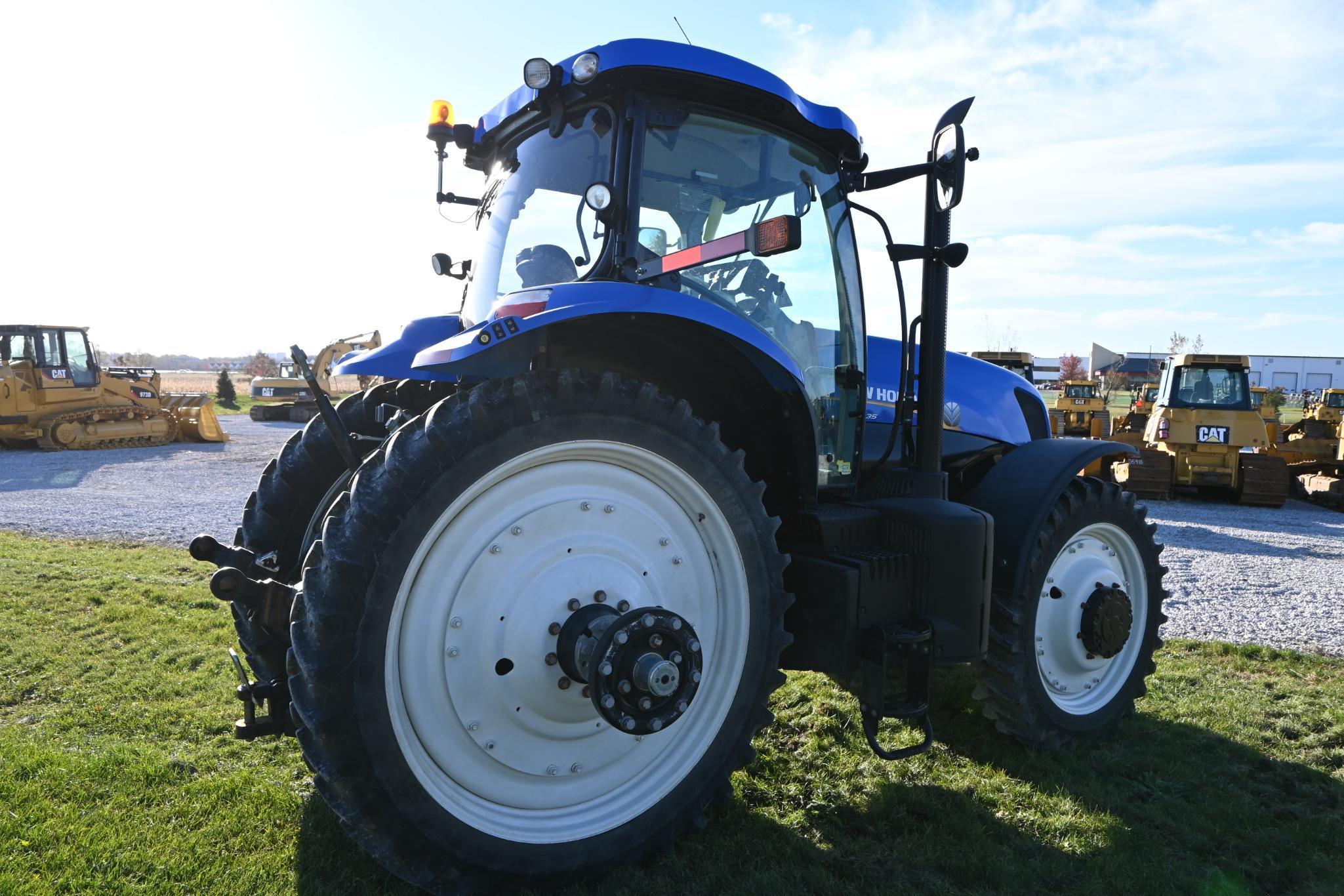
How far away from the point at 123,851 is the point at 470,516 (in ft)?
4.93

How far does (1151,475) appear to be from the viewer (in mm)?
13039

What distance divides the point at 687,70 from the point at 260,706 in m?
2.50

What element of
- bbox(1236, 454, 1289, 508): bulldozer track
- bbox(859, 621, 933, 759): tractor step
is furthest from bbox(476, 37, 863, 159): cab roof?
bbox(1236, 454, 1289, 508): bulldozer track

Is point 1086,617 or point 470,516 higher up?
point 470,516

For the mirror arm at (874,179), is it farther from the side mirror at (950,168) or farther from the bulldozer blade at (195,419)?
the bulldozer blade at (195,419)

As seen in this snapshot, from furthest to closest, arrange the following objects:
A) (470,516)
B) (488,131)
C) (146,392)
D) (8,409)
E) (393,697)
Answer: (146,392), (8,409), (488,131), (470,516), (393,697)

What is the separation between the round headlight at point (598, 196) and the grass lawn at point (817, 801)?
6.80ft

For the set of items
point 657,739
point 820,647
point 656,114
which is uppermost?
point 656,114

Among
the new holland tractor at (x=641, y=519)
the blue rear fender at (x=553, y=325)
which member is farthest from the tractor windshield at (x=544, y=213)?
the blue rear fender at (x=553, y=325)

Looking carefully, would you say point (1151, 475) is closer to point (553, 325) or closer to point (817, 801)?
point (817, 801)

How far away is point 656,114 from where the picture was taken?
9.53ft

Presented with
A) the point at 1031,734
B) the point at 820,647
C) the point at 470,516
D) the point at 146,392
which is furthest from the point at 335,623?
the point at 146,392

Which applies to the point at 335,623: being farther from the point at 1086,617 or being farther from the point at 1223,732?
the point at 1223,732

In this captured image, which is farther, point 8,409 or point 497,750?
point 8,409
